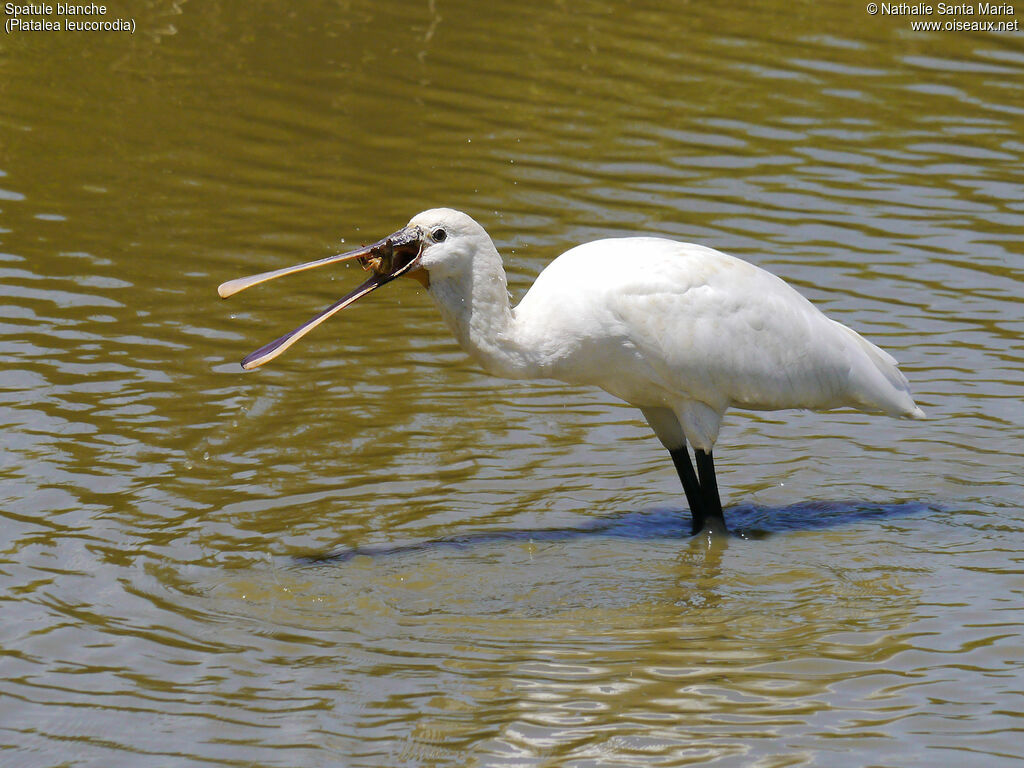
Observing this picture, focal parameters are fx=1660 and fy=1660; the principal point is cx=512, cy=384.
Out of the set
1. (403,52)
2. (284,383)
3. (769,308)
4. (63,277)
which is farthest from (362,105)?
(769,308)

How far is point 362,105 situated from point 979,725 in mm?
9455

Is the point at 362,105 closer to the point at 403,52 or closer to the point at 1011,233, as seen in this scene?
the point at 403,52

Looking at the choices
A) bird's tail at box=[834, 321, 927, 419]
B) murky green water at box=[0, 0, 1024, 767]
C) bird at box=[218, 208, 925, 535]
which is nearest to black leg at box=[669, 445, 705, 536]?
bird at box=[218, 208, 925, 535]

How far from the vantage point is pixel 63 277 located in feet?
35.9

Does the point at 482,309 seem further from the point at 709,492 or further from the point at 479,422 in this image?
the point at 479,422

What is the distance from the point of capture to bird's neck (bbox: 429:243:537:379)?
7.61 meters

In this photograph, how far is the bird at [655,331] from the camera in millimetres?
7617

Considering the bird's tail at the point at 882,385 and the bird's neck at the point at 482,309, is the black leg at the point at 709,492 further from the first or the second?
the bird's neck at the point at 482,309

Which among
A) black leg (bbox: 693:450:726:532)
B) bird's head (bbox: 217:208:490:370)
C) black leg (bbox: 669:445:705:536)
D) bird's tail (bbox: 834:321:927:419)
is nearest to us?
bird's head (bbox: 217:208:490:370)

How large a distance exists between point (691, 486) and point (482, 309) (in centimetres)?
166

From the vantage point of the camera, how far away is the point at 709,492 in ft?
27.5

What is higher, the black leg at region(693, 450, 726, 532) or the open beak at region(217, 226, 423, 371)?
the open beak at region(217, 226, 423, 371)

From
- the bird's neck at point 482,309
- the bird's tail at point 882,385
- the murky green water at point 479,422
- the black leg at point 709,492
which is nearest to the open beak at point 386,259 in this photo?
the bird's neck at point 482,309

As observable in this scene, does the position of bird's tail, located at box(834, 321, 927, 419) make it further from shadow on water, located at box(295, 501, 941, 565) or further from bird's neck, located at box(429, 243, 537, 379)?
bird's neck, located at box(429, 243, 537, 379)
